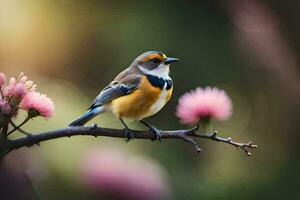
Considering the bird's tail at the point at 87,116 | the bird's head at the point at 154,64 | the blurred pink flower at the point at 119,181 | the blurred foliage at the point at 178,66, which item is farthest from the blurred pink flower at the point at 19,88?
the blurred foliage at the point at 178,66

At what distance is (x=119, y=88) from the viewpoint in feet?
6.97

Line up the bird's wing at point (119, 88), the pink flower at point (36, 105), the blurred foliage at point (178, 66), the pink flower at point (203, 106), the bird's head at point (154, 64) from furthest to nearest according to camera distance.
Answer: the blurred foliage at point (178, 66) → the bird's head at point (154, 64) → the bird's wing at point (119, 88) → the pink flower at point (203, 106) → the pink flower at point (36, 105)

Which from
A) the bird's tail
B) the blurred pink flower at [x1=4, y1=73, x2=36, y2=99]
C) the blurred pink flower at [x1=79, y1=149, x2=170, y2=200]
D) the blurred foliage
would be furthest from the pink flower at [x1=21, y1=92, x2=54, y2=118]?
the blurred foliage

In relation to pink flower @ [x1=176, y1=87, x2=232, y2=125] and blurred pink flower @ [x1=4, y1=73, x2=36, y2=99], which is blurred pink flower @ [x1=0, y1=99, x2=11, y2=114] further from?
pink flower @ [x1=176, y1=87, x2=232, y2=125]

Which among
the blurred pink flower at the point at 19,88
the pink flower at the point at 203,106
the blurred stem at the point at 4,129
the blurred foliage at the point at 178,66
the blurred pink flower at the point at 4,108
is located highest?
the blurred foliage at the point at 178,66

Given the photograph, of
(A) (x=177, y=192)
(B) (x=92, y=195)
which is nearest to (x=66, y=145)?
(A) (x=177, y=192)

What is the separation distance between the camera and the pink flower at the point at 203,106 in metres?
1.26

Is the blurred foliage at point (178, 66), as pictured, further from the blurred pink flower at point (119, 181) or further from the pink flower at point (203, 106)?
the pink flower at point (203, 106)

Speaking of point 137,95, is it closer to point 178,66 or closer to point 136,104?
point 136,104

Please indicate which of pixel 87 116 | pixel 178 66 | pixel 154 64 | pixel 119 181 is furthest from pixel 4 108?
pixel 178 66

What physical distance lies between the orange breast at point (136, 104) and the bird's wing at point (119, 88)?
0.03 metres

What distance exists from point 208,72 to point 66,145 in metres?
1.56

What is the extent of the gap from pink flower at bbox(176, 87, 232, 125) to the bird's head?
854 millimetres

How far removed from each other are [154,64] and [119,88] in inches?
5.6
